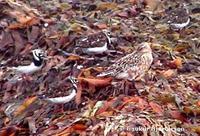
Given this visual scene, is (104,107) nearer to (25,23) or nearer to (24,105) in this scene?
(24,105)

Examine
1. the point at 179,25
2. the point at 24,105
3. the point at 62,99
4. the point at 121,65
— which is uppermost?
the point at 121,65

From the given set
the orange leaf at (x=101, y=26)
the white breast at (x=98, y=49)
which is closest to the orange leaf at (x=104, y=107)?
the white breast at (x=98, y=49)

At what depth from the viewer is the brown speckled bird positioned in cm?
716

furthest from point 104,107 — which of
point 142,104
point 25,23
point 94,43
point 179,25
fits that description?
point 179,25

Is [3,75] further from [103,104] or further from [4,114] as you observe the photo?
[103,104]

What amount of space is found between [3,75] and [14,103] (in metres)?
0.92

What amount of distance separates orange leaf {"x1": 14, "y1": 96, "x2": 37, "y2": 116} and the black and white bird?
23.8 inches

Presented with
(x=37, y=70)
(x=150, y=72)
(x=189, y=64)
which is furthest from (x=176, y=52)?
(x=37, y=70)

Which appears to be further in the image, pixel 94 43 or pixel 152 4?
pixel 152 4

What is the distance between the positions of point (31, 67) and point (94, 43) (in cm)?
98

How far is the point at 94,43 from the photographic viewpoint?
817 cm

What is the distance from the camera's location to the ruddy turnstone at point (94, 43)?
26.6 ft

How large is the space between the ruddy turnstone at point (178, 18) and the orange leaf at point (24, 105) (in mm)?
3217

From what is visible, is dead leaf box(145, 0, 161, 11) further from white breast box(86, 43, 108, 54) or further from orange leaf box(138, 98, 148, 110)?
orange leaf box(138, 98, 148, 110)
